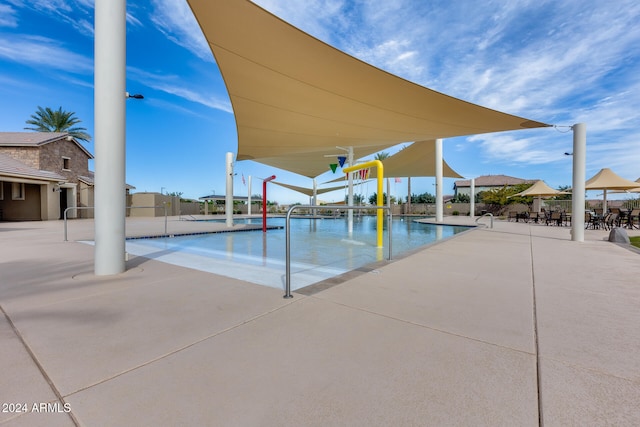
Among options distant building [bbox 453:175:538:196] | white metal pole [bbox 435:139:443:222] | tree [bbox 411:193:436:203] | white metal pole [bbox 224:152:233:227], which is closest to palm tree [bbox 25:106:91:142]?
white metal pole [bbox 224:152:233:227]

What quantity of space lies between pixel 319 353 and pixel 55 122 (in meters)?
33.7

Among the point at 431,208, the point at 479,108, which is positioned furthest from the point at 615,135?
the point at 479,108

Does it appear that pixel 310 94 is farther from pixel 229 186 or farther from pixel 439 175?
pixel 439 175

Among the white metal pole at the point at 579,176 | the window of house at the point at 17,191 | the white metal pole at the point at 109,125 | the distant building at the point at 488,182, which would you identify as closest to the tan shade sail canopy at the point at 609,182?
the white metal pole at the point at 579,176

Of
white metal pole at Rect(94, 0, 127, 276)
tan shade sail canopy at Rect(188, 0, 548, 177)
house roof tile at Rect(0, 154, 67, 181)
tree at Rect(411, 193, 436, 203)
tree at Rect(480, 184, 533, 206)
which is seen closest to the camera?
white metal pole at Rect(94, 0, 127, 276)

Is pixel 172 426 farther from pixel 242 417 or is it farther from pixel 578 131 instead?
pixel 578 131

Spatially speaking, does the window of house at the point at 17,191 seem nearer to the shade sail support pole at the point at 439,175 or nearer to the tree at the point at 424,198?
the shade sail support pole at the point at 439,175

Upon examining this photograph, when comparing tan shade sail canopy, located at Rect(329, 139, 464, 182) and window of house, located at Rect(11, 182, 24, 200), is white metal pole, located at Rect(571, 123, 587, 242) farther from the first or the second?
window of house, located at Rect(11, 182, 24, 200)

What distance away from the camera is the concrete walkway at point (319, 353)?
1.10m

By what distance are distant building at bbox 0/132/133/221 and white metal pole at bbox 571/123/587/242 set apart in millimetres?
21691

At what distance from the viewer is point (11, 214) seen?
15.2 m

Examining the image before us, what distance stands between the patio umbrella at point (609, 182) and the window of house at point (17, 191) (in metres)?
29.4

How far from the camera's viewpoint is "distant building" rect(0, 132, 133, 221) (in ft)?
48.3

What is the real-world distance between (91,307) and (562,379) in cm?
326
